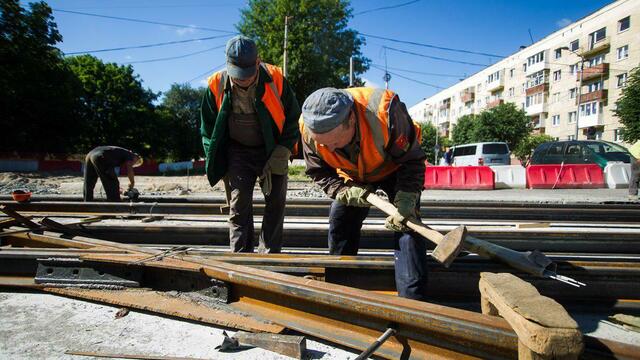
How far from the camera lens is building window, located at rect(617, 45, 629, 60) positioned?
1319 inches

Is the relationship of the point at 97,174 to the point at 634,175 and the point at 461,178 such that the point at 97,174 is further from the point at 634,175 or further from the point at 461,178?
the point at 634,175

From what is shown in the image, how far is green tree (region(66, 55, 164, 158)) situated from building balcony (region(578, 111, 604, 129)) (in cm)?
4244

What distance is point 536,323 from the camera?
53.0 inches

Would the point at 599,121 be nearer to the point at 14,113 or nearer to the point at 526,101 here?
the point at 526,101

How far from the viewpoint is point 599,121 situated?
37.1m

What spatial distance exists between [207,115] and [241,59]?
24.2 inches

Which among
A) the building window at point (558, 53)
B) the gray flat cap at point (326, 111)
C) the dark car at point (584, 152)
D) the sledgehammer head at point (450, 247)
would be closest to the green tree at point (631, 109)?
the dark car at point (584, 152)

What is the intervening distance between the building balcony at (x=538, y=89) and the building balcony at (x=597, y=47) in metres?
7.06

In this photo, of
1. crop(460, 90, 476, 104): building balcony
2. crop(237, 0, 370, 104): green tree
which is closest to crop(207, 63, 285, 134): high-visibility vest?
crop(237, 0, 370, 104): green tree

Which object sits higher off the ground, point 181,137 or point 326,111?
point 181,137

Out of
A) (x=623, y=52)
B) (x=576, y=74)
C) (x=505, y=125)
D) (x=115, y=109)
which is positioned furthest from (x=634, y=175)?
(x=576, y=74)

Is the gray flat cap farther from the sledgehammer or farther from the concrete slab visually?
the concrete slab

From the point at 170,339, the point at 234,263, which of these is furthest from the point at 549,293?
the point at 170,339

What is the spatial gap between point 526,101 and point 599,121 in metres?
13.0
